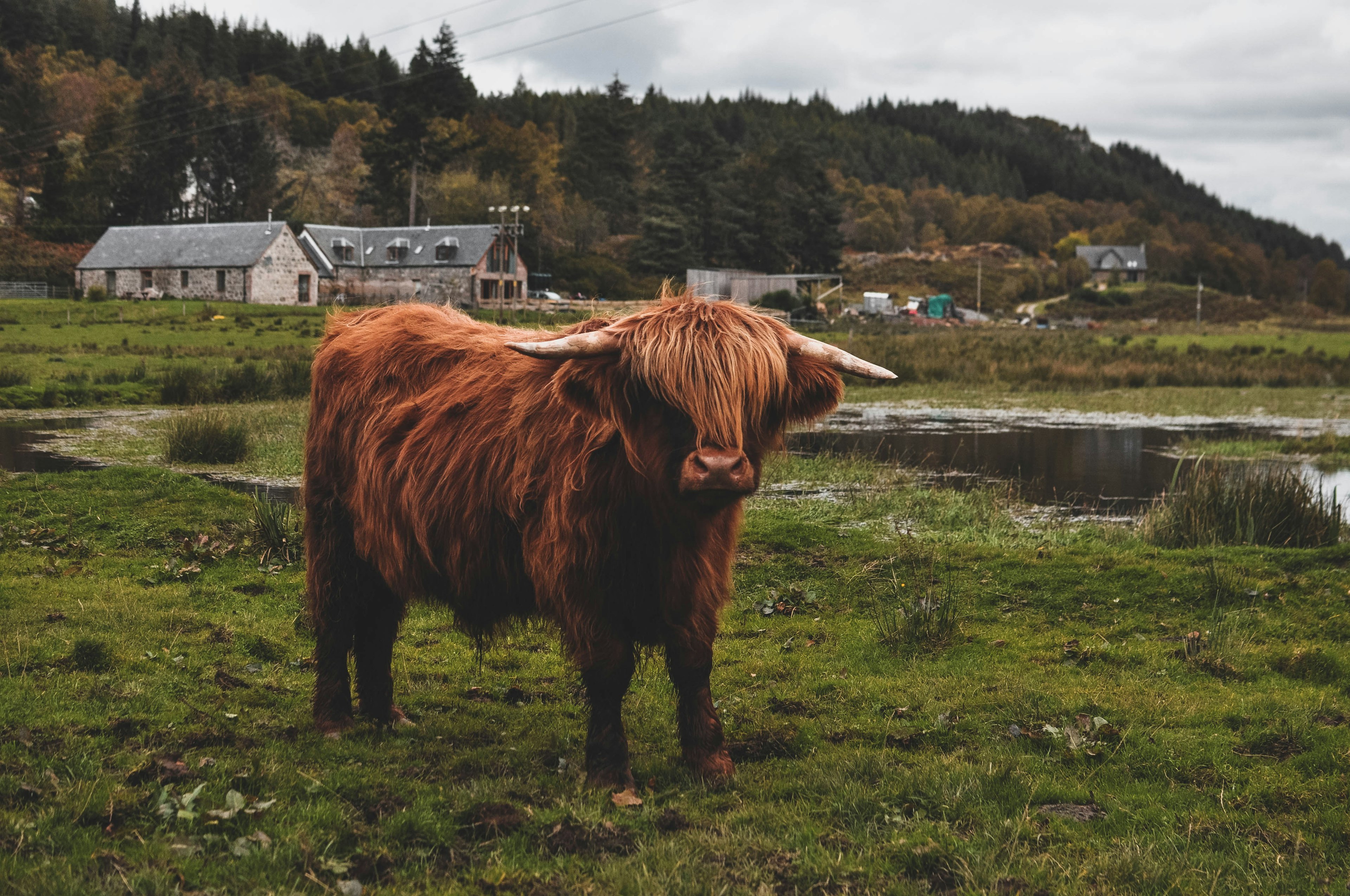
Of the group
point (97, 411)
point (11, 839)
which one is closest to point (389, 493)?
point (11, 839)

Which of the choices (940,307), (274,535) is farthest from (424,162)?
(274,535)

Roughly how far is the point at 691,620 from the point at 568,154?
105734mm

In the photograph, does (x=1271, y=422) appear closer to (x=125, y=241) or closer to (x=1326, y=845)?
(x=1326, y=845)

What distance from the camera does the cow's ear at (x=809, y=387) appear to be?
14.0ft

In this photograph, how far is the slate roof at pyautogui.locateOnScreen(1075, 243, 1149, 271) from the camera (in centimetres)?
13350

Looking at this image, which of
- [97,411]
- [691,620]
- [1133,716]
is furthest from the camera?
[97,411]

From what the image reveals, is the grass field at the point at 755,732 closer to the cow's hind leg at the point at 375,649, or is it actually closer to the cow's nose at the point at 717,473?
the cow's hind leg at the point at 375,649

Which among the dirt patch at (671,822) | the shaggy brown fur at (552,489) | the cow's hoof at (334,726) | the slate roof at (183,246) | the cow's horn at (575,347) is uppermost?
the slate roof at (183,246)

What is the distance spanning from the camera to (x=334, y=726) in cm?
506

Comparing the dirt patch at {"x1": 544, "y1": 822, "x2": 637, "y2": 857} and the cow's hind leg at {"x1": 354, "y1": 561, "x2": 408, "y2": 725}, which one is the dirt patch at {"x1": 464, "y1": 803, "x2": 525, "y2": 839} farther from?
the cow's hind leg at {"x1": 354, "y1": 561, "x2": 408, "y2": 725}

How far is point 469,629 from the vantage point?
5.02m

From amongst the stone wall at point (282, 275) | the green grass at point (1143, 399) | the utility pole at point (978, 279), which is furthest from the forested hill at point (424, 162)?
the green grass at point (1143, 399)

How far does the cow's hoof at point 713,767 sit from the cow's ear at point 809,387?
1467 millimetres

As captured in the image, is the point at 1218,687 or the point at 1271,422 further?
the point at 1271,422
